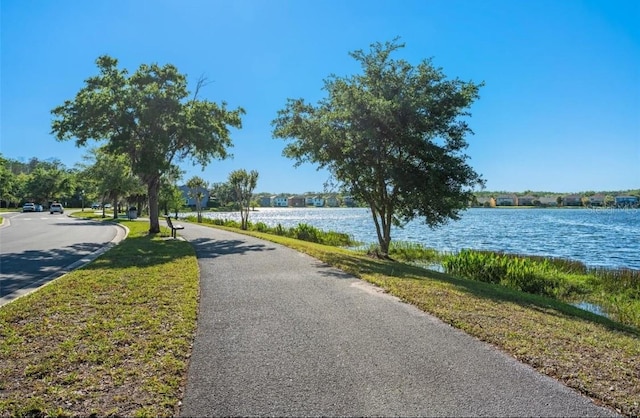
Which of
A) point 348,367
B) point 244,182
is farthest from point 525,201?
point 348,367

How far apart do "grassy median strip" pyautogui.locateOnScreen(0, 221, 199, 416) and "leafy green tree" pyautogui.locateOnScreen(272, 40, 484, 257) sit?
30.8 feet

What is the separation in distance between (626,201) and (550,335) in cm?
19215

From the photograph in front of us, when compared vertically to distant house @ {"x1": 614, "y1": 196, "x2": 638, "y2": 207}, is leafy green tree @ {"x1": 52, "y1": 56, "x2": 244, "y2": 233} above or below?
above

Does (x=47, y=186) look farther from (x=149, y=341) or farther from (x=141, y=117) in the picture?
(x=149, y=341)

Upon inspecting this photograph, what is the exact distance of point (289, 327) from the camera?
582 cm

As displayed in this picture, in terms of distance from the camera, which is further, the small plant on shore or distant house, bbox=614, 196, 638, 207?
distant house, bbox=614, 196, 638, 207

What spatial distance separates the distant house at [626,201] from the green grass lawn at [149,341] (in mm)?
183614

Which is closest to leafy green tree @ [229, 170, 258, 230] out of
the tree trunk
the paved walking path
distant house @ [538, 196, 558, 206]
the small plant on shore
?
the tree trunk

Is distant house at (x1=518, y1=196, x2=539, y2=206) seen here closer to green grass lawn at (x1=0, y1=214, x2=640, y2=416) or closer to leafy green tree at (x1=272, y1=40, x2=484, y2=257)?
leafy green tree at (x1=272, y1=40, x2=484, y2=257)

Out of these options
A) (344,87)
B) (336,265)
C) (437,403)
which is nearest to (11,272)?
(336,265)

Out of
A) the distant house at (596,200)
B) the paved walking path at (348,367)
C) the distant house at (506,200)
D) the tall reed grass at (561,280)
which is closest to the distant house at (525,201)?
the distant house at (506,200)

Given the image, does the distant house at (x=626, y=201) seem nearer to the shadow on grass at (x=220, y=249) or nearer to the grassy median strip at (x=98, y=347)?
the shadow on grass at (x=220, y=249)

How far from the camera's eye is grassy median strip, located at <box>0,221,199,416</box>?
368 cm

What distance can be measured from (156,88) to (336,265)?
14130 millimetres
